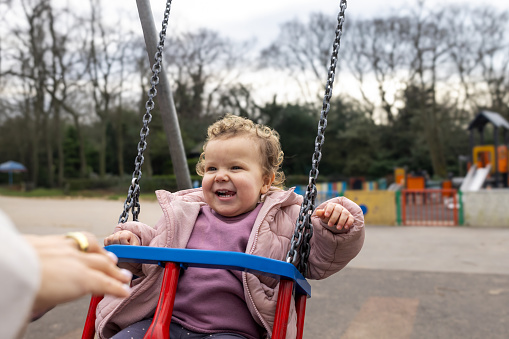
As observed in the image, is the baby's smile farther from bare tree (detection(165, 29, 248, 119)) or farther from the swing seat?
bare tree (detection(165, 29, 248, 119))

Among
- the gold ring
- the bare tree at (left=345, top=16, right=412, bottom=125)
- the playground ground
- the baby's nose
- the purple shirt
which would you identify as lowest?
the playground ground

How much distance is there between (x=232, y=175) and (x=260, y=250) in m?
0.29

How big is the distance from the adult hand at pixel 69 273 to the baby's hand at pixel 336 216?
90cm

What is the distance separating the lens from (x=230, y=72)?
63.3 ft

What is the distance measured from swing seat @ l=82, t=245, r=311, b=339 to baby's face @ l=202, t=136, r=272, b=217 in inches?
16.3

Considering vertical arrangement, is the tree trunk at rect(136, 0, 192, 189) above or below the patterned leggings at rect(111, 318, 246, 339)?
above

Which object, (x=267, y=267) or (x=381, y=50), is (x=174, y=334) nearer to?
(x=267, y=267)

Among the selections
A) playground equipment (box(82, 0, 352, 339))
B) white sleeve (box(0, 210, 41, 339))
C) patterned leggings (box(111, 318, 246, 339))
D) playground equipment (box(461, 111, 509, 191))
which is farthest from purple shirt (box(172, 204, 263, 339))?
playground equipment (box(461, 111, 509, 191))

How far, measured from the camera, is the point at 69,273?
2.02 feet

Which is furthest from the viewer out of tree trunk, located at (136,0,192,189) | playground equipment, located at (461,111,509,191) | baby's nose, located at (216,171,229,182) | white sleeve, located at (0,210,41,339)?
playground equipment, located at (461,111,509,191)

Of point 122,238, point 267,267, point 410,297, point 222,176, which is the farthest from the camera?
point 410,297

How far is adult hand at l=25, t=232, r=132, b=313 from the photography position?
1.94ft

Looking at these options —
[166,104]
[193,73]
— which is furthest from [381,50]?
[166,104]

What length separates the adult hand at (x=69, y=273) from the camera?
23.3 inches
